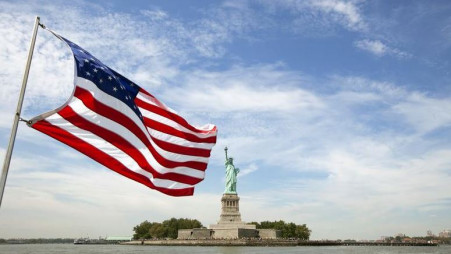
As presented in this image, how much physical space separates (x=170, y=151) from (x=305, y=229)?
399 feet

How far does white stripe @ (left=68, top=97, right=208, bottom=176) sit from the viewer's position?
9.02 metres

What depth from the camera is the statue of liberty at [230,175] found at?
9226 cm

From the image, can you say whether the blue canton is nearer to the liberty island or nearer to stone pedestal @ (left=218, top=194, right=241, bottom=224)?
→ the liberty island

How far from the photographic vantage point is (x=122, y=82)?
10047 millimetres

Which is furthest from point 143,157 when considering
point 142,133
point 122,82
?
point 122,82

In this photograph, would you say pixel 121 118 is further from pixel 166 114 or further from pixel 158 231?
pixel 158 231

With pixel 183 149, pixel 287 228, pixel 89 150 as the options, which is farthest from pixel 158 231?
pixel 89 150

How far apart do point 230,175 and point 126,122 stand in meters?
84.4

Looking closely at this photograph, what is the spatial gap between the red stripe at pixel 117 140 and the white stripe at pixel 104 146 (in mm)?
72

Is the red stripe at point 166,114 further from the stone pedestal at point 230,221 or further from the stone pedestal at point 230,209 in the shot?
the stone pedestal at point 230,209

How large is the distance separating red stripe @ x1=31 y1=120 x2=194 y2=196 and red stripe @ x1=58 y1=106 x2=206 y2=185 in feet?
0.90

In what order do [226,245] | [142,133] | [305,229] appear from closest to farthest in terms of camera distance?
[142,133], [226,245], [305,229]

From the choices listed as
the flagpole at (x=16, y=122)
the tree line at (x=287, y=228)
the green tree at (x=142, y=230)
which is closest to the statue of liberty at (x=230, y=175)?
the tree line at (x=287, y=228)

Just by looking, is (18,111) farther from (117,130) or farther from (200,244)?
(200,244)
